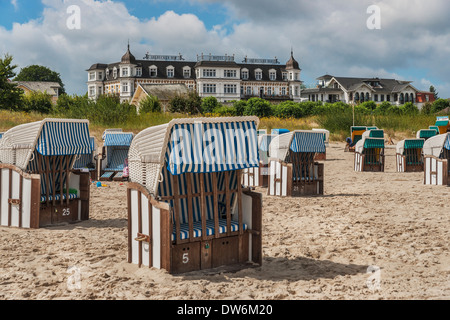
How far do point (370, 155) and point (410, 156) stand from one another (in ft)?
4.78

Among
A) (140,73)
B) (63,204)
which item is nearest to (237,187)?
(63,204)

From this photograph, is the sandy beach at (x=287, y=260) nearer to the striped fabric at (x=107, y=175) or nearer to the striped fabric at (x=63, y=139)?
the striped fabric at (x=63, y=139)

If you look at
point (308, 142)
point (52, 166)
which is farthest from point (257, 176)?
point (52, 166)

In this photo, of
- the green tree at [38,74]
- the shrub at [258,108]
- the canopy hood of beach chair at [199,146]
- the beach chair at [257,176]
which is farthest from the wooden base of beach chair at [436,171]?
the green tree at [38,74]

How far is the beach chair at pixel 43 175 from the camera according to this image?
8.44m

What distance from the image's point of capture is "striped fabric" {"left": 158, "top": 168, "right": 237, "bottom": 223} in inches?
237

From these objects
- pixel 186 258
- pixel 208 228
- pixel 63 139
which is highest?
pixel 63 139

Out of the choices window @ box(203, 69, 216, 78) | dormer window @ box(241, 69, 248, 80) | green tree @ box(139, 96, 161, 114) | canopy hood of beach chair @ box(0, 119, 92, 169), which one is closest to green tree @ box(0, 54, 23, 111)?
green tree @ box(139, 96, 161, 114)

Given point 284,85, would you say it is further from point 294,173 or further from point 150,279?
point 150,279

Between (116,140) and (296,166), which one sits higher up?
(116,140)

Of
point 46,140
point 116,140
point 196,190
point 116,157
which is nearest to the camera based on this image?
point 196,190

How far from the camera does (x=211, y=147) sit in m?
5.69

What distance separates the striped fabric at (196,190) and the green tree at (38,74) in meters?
101

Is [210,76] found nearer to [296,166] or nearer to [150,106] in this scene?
[150,106]
